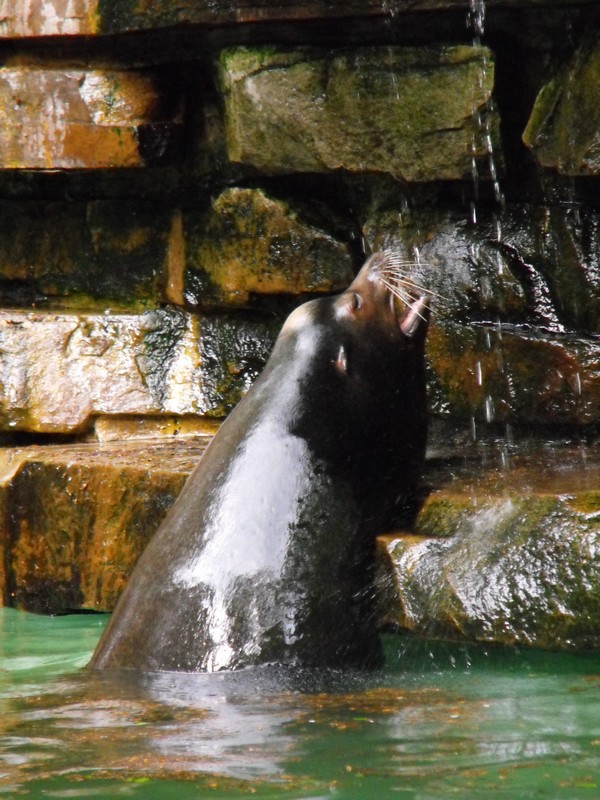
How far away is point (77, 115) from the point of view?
6.81 metres

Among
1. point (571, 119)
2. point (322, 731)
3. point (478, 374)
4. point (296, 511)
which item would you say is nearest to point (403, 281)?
point (478, 374)

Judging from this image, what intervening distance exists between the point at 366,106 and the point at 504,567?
107 inches

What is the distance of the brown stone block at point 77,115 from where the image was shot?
6785mm

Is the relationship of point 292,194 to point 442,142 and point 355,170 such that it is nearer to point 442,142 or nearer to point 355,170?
point 355,170

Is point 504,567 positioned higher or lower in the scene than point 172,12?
lower

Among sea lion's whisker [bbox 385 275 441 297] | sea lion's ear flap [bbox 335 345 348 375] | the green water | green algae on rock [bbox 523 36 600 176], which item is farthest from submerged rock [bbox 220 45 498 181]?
the green water

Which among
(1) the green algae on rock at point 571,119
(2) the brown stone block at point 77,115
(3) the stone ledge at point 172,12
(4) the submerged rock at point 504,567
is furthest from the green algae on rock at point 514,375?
(2) the brown stone block at point 77,115

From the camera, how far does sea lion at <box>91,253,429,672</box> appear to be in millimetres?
4457

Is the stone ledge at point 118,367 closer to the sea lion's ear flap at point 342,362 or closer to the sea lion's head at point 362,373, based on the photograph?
the sea lion's head at point 362,373

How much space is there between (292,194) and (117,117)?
102 centimetres

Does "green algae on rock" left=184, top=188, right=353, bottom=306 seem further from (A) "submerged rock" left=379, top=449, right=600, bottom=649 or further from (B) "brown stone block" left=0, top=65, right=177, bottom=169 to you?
(A) "submerged rock" left=379, top=449, right=600, bottom=649

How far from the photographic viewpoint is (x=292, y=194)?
271 inches

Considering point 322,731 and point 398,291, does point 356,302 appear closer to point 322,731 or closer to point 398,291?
point 398,291

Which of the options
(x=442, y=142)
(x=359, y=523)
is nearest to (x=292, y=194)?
(x=442, y=142)
